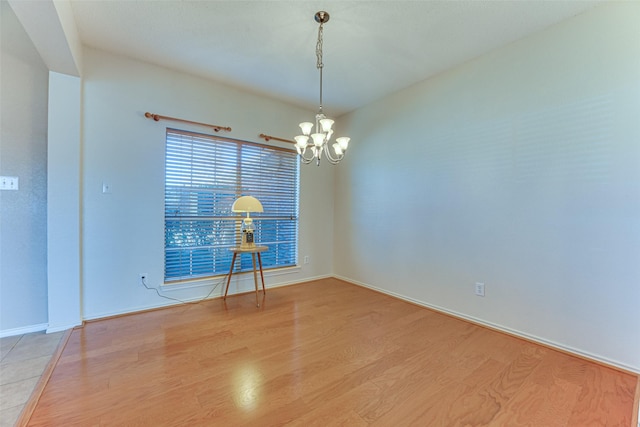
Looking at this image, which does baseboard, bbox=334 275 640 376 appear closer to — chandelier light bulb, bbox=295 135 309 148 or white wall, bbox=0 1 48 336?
chandelier light bulb, bbox=295 135 309 148

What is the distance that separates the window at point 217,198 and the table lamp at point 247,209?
251 mm

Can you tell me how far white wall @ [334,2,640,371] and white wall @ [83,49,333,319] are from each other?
2618mm

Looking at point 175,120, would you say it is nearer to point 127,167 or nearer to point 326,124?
point 127,167

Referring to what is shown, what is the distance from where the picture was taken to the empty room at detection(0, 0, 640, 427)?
1.72 meters

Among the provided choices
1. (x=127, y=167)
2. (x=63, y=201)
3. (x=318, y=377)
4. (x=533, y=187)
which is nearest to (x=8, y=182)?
(x=63, y=201)

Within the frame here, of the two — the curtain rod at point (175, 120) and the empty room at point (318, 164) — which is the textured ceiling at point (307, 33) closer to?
the empty room at point (318, 164)

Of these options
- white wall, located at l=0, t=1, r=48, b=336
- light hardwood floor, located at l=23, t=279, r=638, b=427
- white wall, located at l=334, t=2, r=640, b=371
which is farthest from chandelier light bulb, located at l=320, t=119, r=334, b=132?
white wall, located at l=0, t=1, r=48, b=336

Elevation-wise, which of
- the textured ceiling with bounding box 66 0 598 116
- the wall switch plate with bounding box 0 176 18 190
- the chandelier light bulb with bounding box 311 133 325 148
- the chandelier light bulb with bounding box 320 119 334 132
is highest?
the textured ceiling with bounding box 66 0 598 116

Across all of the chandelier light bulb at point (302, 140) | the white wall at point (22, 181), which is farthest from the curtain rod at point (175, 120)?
the chandelier light bulb at point (302, 140)

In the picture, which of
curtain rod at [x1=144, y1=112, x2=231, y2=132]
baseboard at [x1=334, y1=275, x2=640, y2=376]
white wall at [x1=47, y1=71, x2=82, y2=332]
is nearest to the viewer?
baseboard at [x1=334, y1=275, x2=640, y2=376]

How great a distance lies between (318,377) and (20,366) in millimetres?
2146

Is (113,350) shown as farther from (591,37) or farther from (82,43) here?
(591,37)

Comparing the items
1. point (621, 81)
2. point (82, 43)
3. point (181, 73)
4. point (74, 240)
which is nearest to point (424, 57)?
point (621, 81)

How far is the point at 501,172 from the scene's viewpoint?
8.44 feet
